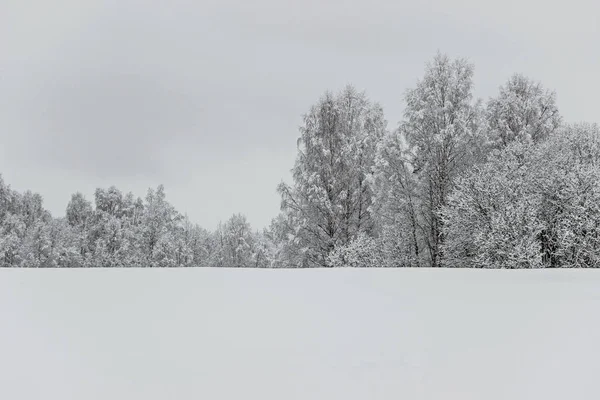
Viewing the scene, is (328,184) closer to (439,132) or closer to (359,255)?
(359,255)

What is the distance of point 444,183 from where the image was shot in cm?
1469

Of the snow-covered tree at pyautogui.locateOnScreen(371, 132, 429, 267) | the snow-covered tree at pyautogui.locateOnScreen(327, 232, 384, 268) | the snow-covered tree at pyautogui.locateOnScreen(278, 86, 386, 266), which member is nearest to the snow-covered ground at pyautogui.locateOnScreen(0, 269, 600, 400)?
the snow-covered tree at pyautogui.locateOnScreen(327, 232, 384, 268)

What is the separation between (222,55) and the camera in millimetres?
21297

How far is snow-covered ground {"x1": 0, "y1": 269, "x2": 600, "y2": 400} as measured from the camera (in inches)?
96.1

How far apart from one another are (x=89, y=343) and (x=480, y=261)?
10.6 m

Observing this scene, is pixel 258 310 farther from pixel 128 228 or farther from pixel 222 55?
pixel 128 228

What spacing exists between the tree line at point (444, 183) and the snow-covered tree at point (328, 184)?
43 millimetres

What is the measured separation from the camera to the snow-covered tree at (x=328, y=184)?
622 inches

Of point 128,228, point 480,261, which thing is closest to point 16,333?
point 480,261

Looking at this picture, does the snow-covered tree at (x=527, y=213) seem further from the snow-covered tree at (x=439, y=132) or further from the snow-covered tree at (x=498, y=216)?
the snow-covered tree at (x=439, y=132)

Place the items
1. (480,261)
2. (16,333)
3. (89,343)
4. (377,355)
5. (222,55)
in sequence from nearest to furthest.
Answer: (377,355) → (89,343) → (16,333) → (480,261) → (222,55)

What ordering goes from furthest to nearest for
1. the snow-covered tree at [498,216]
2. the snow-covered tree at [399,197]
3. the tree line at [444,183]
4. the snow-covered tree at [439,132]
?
1. the snow-covered tree at [399,197]
2. the snow-covered tree at [439,132]
3. the tree line at [444,183]
4. the snow-covered tree at [498,216]

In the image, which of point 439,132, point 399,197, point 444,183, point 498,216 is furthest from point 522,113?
point 498,216

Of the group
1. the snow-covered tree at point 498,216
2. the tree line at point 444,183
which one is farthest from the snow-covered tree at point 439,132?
the snow-covered tree at point 498,216
